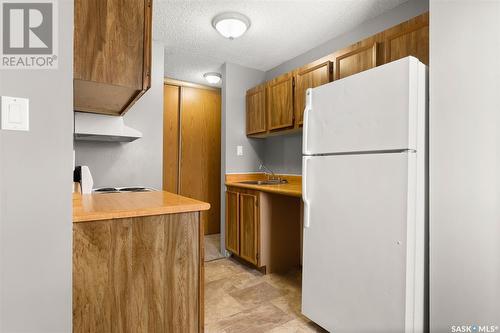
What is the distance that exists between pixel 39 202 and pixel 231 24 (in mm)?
1964

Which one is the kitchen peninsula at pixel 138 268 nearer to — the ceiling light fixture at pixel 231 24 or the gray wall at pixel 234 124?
the ceiling light fixture at pixel 231 24

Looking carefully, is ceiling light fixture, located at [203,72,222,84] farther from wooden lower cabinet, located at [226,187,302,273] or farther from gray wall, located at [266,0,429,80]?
wooden lower cabinet, located at [226,187,302,273]

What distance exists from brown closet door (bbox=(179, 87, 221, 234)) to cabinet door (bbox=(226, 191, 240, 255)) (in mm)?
974

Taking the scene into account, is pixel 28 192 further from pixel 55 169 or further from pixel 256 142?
pixel 256 142

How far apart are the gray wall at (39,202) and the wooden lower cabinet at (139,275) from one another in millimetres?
102

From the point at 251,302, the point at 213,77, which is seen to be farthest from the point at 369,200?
the point at 213,77

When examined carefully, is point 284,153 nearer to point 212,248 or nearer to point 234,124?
point 234,124

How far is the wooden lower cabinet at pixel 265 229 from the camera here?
2.68 m

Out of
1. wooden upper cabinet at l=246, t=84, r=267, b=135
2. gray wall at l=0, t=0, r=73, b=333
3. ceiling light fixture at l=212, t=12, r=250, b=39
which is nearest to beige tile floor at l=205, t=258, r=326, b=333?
gray wall at l=0, t=0, r=73, b=333

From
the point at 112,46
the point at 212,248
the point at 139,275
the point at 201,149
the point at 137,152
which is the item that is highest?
the point at 112,46

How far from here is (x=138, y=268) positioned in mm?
1212

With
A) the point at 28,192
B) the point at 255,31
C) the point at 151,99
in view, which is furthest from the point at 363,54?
the point at 28,192

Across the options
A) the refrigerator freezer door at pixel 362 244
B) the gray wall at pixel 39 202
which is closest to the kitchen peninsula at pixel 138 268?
the gray wall at pixel 39 202

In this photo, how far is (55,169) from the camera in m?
0.96
